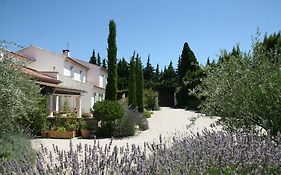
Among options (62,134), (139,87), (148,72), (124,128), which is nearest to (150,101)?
(139,87)

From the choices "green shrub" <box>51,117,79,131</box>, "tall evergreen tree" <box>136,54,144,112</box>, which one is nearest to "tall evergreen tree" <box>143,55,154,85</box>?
"tall evergreen tree" <box>136,54,144,112</box>

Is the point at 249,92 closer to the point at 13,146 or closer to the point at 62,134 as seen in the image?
the point at 13,146

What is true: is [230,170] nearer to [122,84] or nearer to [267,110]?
[267,110]

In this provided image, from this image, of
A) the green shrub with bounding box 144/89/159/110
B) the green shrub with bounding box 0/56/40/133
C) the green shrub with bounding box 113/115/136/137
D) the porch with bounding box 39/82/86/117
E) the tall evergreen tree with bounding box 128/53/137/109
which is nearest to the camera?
the green shrub with bounding box 0/56/40/133

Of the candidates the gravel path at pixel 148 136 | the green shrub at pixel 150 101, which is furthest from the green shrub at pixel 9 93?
the green shrub at pixel 150 101

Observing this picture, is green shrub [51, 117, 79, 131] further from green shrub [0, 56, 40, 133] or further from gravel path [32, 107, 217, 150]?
green shrub [0, 56, 40, 133]

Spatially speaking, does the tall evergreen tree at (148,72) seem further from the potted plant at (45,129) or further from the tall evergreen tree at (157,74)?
the potted plant at (45,129)

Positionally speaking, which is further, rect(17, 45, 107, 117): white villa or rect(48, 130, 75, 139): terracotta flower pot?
rect(17, 45, 107, 117): white villa

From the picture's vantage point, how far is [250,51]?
735 cm

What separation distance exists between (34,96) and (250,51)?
25.7ft

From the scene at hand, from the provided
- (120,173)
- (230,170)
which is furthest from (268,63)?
(120,173)

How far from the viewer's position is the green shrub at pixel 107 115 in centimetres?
1770

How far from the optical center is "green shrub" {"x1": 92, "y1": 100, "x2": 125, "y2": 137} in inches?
697

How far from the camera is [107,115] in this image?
57.8 ft
